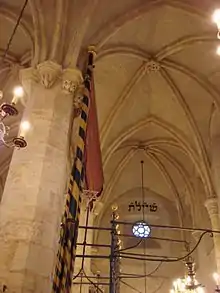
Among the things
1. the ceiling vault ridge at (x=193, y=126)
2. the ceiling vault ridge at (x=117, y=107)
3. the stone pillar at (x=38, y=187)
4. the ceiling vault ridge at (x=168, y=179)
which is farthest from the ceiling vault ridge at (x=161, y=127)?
the stone pillar at (x=38, y=187)

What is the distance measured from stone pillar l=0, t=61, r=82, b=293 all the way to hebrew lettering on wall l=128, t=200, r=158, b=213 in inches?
443

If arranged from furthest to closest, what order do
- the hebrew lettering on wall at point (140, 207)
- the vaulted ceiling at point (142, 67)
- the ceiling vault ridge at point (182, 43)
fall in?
the hebrew lettering on wall at point (140, 207), the ceiling vault ridge at point (182, 43), the vaulted ceiling at point (142, 67)

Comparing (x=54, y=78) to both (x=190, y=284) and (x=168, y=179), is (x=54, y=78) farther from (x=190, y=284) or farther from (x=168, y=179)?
(x=168, y=179)

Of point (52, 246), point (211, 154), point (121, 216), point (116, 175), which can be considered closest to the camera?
point (52, 246)

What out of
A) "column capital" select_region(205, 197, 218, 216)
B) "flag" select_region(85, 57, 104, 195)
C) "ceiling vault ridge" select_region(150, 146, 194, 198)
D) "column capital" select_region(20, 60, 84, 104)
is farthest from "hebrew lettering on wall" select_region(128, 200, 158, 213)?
"column capital" select_region(20, 60, 84, 104)

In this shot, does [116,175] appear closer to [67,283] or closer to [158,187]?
[158,187]

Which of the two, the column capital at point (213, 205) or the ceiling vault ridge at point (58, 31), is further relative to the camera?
the column capital at point (213, 205)

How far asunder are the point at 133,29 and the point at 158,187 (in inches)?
354

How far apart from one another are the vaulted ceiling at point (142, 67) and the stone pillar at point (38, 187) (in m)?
0.78

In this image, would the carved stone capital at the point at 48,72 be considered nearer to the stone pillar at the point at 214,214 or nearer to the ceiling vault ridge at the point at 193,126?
the ceiling vault ridge at the point at 193,126

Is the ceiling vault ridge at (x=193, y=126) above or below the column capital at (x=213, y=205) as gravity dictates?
above

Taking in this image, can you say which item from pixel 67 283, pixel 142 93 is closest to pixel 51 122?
pixel 67 283

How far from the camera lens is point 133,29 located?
462 inches

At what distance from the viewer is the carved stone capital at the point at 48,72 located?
8.23 m
